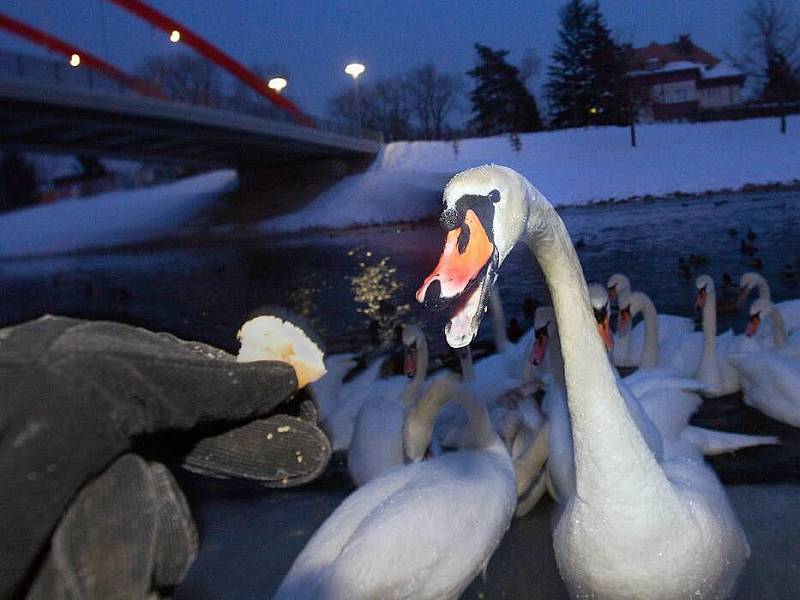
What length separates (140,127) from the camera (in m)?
21.3

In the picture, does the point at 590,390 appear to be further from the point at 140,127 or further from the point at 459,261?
the point at 140,127

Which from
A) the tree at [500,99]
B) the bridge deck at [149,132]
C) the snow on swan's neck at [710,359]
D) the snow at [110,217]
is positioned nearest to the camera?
the snow on swan's neck at [710,359]

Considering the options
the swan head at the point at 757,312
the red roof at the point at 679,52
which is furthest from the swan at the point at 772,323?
the red roof at the point at 679,52

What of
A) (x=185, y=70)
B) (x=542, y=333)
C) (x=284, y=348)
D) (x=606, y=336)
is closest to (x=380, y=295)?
(x=542, y=333)

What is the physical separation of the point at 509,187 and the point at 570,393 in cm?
80

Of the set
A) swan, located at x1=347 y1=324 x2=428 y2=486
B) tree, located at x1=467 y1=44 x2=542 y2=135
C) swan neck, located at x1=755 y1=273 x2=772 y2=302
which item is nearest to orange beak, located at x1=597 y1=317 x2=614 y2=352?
swan, located at x1=347 y1=324 x2=428 y2=486

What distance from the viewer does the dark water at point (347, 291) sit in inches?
149

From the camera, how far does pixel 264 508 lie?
4.74m

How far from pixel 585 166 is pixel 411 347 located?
42.0 feet

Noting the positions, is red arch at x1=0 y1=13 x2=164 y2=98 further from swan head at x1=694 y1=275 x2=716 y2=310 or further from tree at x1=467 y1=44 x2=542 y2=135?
swan head at x1=694 y1=275 x2=716 y2=310

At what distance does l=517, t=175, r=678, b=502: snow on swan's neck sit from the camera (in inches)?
92.0

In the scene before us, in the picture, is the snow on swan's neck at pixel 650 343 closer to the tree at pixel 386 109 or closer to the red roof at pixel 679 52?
the tree at pixel 386 109

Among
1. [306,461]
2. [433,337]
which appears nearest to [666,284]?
[433,337]

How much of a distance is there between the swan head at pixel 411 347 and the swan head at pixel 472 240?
3995 millimetres
